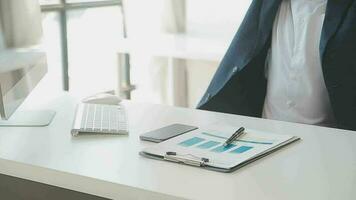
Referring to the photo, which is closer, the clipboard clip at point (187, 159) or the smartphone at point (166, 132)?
the clipboard clip at point (187, 159)

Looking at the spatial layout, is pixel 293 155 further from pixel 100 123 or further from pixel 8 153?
pixel 8 153

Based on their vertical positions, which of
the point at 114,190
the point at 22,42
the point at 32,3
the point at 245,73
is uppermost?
the point at 32,3

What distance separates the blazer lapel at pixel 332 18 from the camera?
1.83 m

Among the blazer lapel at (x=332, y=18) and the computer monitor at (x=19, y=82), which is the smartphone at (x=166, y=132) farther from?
the blazer lapel at (x=332, y=18)

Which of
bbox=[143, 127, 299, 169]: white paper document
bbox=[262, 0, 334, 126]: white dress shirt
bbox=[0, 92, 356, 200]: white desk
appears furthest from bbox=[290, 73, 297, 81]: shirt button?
bbox=[143, 127, 299, 169]: white paper document

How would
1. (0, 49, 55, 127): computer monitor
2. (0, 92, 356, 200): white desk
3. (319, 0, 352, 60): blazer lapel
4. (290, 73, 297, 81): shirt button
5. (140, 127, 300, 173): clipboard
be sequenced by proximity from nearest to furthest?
1. (0, 92, 356, 200): white desk
2. (140, 127, 300, 173): clipboard
3. (0, 49, 55, 127): computer monitor
4. (319, 0, 352, 60): blazer lapel
5. (290, 73, 297, 81): shirt button

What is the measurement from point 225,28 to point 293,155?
2467mm

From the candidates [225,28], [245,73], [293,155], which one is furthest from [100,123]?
[225,28]

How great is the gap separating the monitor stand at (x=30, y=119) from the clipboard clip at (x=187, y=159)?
1.59 feet

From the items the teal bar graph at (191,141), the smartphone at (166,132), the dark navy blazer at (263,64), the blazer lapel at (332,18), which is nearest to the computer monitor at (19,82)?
the smartphone at (166,132)

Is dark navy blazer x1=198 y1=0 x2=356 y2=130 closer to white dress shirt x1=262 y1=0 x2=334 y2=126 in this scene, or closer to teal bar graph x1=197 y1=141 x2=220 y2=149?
white dress shirt x1=262 y1=0 x2=334 y2=126

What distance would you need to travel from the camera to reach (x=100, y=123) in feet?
5.04

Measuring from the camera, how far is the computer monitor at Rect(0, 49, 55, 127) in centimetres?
143

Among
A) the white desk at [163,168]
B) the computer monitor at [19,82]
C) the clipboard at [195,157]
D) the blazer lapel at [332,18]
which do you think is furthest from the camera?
the blazer lapel at [332,18]
